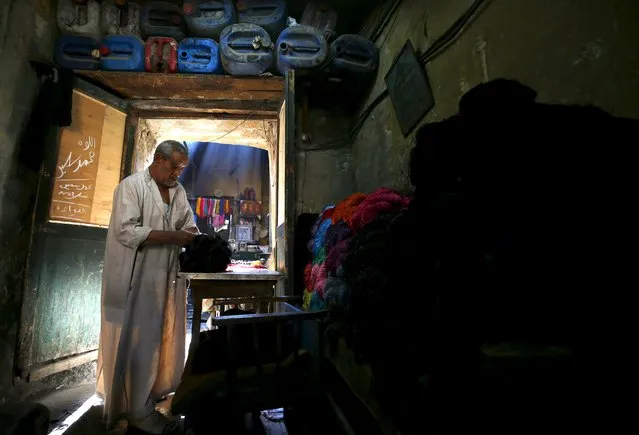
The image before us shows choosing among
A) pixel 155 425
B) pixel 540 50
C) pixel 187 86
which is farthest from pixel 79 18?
pixel 540 50

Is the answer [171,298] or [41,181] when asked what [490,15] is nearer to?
[171,298]

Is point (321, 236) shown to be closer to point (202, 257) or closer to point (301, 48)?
point (202, 257)

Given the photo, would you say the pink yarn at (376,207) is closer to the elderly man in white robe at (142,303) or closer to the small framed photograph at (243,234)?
the elderly man in white robe at (142,303)

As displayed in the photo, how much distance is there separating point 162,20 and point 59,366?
3621 mm

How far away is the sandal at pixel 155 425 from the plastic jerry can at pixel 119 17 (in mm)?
3668

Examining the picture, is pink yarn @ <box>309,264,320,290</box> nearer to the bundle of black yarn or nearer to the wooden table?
the wooden table

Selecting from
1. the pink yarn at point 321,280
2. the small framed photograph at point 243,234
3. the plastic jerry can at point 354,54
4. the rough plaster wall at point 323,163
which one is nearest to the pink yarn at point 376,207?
the pink yarn at point 321,280

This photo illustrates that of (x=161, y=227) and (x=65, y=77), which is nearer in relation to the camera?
(x=161, y=227)

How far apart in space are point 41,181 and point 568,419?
389cm

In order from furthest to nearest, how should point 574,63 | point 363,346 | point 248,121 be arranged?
point 248,121, point 574,63, point 363,346

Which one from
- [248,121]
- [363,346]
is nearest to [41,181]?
[248,121]

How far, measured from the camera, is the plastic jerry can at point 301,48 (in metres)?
3.07

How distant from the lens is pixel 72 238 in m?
3.03

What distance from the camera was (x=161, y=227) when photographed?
2551mm
